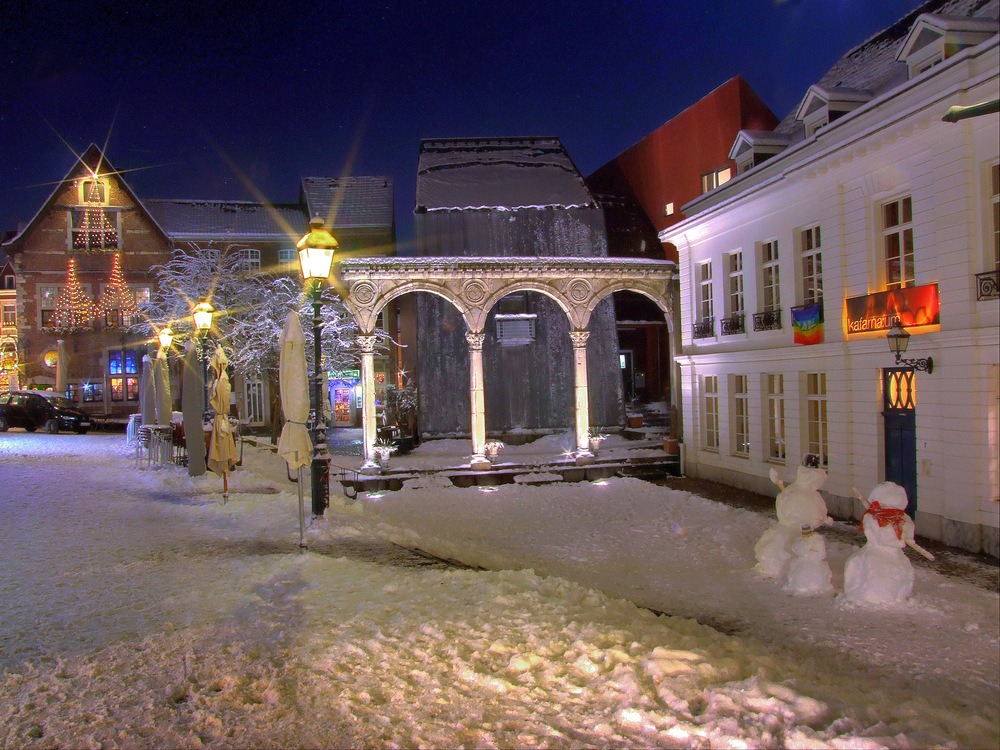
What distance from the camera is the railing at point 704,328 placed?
17125 millimetres

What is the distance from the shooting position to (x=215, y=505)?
37.8 feet

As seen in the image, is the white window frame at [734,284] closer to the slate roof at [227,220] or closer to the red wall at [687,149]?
the red wall at [687,149]

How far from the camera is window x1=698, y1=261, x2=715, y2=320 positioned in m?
17.6

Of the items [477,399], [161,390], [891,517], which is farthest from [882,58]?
[161,390]

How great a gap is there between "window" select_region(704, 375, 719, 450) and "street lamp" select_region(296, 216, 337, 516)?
10820 mm

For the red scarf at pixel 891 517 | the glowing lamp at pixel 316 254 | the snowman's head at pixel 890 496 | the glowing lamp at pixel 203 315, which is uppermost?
the glowing lamp at pixel 316 254

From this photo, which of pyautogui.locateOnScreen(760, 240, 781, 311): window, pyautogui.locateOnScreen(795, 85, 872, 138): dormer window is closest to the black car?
pyautogui.locateOnScreen(760, 240, 781, 311): window

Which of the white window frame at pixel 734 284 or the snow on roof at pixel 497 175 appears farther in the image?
the snow on roof at pixel 497 175

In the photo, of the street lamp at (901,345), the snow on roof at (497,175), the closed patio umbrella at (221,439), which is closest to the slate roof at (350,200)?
the snow on roof at (497,175)

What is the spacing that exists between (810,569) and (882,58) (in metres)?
11.9

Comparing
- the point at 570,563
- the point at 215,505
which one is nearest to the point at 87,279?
the point at 215,505

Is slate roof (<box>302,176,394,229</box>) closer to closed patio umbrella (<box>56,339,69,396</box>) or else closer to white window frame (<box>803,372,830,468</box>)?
closed patio umbrella (<box>56,339,69,396</box>)

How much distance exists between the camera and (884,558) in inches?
286

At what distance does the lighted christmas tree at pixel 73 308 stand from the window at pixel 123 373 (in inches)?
78.6
